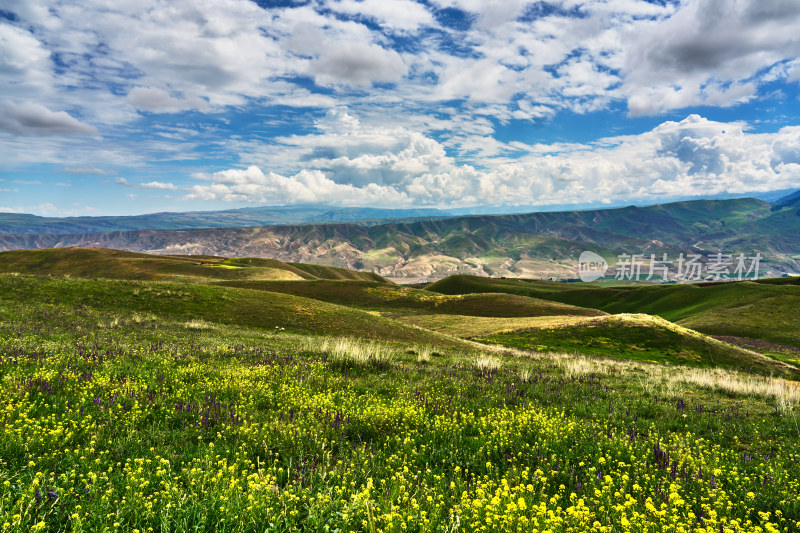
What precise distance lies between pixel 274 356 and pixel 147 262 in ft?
450

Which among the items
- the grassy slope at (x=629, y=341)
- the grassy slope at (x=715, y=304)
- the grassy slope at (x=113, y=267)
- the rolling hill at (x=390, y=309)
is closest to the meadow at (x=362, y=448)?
the rolling hill at (x=390, y=309)

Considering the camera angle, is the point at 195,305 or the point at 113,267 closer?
the point at 195,305

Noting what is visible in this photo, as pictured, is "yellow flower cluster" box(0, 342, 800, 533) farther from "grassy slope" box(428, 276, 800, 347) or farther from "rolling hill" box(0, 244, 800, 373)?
"grassy slope" box(428, 276, 800, 347)

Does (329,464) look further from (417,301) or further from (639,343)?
(417,301)

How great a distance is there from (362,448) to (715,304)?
414 ft

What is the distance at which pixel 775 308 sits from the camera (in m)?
85.2

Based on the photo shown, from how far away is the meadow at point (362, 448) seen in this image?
431 cm

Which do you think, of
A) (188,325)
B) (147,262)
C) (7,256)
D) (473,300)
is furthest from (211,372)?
(7,256)

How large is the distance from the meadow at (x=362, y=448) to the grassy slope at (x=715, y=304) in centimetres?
8617

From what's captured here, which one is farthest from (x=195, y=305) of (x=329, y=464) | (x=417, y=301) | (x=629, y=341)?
(x=417, y=301)

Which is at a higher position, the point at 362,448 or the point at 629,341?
the point at 362,448

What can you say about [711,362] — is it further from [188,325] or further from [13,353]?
[13,353]

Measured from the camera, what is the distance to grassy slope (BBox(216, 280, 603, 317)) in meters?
93.5

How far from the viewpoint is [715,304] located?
99.6 m
